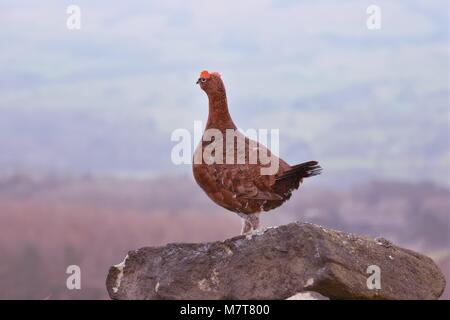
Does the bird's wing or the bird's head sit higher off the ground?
the bird's head

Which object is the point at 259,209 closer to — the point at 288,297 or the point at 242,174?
the point at 242,174

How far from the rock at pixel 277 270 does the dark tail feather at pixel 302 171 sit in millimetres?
520

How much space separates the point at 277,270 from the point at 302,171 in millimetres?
1063

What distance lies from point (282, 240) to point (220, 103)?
1670 millimetres

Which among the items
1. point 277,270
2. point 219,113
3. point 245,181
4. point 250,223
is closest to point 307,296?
point 277,270

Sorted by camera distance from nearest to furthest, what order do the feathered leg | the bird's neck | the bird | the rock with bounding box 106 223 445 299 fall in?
the rock with bounding box 106 223 445 299
the bird
the feathered leg
the bird's neck

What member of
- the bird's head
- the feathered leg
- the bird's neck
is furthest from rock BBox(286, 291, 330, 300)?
the bird's head

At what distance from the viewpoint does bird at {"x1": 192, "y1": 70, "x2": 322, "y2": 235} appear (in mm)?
Result: 9391

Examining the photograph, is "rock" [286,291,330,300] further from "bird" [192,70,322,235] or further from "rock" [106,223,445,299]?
"bird" [192,70,322,235]

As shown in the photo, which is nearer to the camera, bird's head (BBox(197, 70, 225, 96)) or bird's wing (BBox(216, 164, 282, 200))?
bird's wing (BBox(216, 164, 282, 200))

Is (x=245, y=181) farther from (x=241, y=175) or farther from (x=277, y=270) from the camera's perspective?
(x=277, y=270)

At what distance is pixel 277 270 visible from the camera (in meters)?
8.97

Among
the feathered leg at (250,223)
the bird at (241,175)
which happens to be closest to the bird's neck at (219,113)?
the bird at (241,175)
